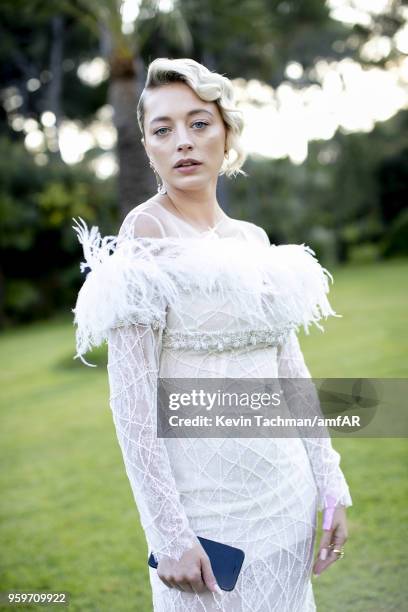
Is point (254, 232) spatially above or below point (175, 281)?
above

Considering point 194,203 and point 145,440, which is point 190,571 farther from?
point 194,203

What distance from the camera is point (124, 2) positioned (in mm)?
7281

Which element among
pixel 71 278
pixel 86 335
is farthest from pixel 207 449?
pixel 71 278

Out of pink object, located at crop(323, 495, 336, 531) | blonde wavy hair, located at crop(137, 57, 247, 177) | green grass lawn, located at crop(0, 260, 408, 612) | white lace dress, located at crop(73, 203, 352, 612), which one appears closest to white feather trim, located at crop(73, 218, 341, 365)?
white lace dress, located at crop(73, 203, 352, 612)

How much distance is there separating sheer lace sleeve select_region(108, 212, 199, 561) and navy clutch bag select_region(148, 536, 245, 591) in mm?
60

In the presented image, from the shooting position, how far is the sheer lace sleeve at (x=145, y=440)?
1.37m

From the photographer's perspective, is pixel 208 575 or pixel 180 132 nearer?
pixel 208 575

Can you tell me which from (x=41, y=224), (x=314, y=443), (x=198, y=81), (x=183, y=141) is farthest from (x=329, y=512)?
(x=41, y=224)

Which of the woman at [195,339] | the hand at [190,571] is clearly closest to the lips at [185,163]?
the woman at [195,339]

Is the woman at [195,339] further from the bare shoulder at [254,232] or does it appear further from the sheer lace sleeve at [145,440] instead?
the bare shoulder at [254,232]

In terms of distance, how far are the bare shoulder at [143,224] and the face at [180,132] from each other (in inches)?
4.4

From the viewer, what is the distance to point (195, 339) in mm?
1483

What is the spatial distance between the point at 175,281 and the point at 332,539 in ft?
2.79

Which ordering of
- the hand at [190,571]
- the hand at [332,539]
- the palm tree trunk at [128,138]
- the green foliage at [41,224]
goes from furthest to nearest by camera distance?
1. the green foliage at [41,224]
2. the palm tree trunk at [128,138]
3. the hand at [332,539]
4. the hand at [190,571]
